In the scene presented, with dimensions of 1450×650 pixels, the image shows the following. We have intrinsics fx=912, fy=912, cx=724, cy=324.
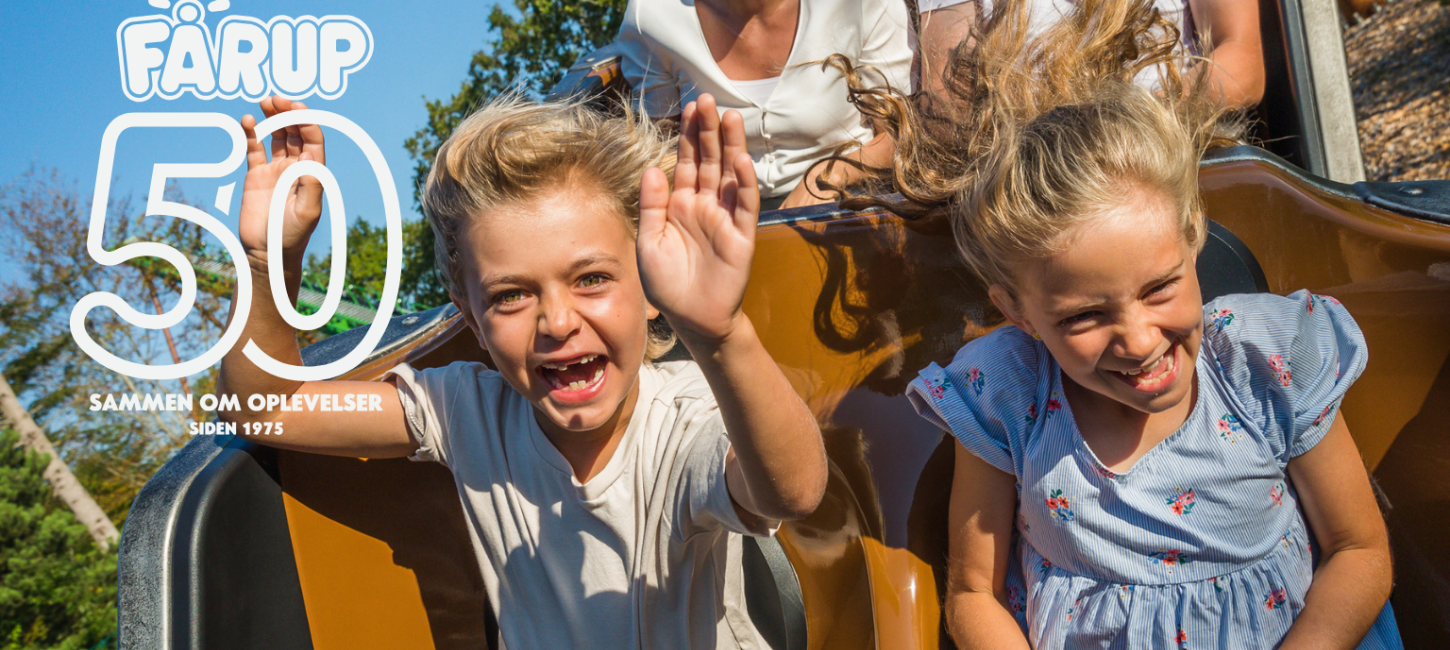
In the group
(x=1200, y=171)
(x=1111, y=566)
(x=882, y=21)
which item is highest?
(x=882, y=21)

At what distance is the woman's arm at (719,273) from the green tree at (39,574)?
3508 millimetres

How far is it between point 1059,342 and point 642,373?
0.51 meters

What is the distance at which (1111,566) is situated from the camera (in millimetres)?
1006

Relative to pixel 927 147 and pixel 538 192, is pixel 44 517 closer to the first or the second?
pixel 538 192

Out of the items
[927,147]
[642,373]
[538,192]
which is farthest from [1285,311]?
[538,192]

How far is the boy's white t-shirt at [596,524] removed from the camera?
105 centimetres

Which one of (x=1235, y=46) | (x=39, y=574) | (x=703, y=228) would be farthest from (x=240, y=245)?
(x=39, y=574)

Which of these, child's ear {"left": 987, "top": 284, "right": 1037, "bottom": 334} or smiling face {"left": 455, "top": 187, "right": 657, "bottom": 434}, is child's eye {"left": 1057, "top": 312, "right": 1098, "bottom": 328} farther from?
smiling face {"left": 455, "top": 187, "right": 657, "bottom": 434}

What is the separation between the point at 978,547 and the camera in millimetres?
1062

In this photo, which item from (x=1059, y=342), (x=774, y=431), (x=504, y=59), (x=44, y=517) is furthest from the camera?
(x=504, y=59)

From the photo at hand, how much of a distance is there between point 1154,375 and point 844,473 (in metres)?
0.44

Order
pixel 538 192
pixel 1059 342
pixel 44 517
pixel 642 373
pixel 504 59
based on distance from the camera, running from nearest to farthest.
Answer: pixel 1059 342
pixel 538 192
pixel 642 373
pixel 44 517
pixel 504 59

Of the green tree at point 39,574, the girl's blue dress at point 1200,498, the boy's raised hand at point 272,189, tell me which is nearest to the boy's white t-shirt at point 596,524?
the boy's raised hand at point 272,189

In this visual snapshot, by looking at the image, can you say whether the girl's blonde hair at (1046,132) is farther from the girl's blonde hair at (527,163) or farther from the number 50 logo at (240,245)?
the number 50 logo at (240,245)
